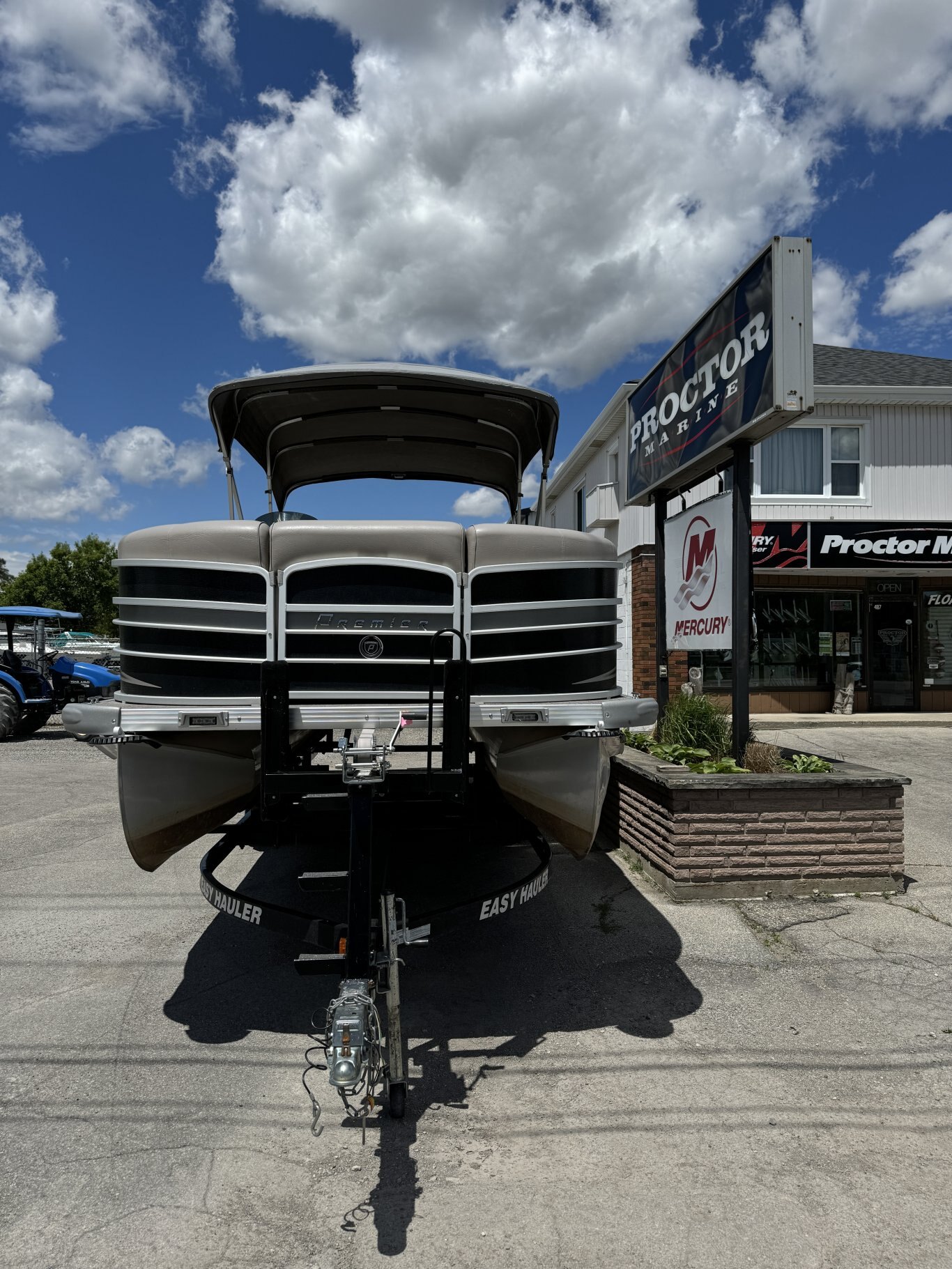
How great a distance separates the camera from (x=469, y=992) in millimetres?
3926

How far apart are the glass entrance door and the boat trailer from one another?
15.6 meters

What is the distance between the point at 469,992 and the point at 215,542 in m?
2.39

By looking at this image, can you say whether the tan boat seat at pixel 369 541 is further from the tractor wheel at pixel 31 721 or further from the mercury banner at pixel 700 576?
the tractor wheel at pixel 31 721

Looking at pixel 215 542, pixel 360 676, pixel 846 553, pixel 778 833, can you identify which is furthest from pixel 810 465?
pixel 215 542

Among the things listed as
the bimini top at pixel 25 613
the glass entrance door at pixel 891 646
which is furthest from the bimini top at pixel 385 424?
the glass entrance door at pixel 891 646

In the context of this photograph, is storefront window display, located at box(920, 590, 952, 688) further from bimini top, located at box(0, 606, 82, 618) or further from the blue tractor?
bimini top, located at box(0, 606, 82, 618)

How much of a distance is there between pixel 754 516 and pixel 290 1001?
14101 millimetres

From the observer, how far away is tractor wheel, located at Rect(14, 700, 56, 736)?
555 inches

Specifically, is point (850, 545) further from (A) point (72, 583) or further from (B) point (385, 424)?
(A) point (72, 583)

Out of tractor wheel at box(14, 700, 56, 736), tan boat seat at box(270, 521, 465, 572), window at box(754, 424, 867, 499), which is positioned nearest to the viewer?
tan boat seat at box(270, 521, 465, 572)

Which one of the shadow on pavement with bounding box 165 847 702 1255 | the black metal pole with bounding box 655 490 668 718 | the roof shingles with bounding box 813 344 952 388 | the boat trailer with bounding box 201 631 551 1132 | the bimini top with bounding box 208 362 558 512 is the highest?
the roof shingles with bounding box 813 344 952 388

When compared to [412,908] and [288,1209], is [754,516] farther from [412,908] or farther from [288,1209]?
[288,1209]

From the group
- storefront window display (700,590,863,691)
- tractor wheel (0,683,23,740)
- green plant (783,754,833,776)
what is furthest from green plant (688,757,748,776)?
tractor wheel (0,683,23,740)

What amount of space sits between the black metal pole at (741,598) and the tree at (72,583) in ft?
179
